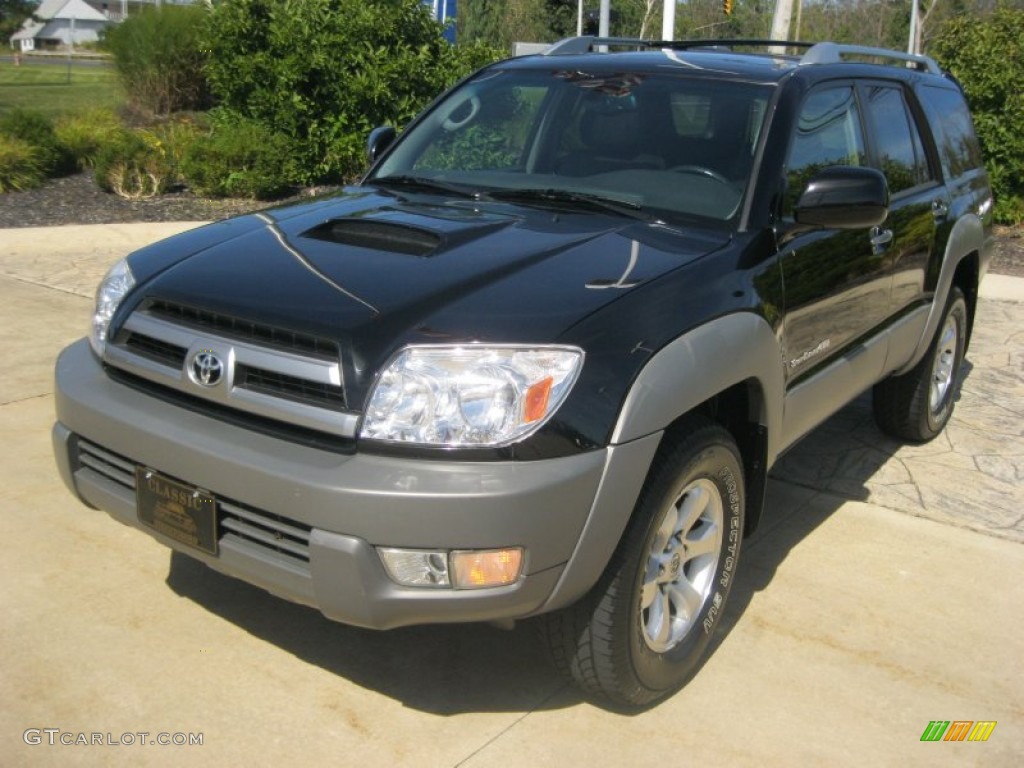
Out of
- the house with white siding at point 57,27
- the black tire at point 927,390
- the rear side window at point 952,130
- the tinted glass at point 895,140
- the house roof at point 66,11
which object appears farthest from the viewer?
the house roof at point 66,11

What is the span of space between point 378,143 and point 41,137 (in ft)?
29.7

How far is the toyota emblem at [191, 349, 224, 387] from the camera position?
9.86 ft

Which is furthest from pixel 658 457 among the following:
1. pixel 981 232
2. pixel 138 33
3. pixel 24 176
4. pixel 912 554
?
pixel 138 33

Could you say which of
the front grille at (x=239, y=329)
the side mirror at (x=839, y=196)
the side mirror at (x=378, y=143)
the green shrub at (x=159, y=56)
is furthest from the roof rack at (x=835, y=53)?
the green shrub at (x=159, y=56)

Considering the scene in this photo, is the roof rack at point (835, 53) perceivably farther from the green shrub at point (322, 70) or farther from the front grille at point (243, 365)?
the green shrub at point (322, 70)

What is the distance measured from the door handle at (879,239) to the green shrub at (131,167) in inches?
370

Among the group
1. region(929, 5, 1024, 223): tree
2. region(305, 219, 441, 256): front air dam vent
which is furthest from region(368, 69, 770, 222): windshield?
region(929, 5, 1024, 223): tree

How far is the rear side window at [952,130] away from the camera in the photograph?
5.39m

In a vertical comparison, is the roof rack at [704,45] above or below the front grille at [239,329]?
above

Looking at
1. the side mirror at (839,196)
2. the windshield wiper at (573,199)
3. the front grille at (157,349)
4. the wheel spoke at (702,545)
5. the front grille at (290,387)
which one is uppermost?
the side mirror at (839,196)

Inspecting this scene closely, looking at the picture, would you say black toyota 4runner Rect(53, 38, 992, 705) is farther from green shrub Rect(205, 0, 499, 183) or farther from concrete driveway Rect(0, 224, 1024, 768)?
green shrub Rect(205, 0, 499, 183)

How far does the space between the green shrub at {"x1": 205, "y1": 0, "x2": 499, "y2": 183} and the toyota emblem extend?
919 cm

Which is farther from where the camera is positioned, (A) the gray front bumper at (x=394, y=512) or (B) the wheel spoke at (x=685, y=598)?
(B) the wheel spoke at (x=685, y=598)

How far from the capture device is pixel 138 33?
53.5 feet
